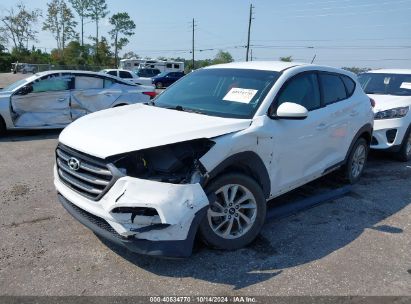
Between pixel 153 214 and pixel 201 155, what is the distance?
630mm

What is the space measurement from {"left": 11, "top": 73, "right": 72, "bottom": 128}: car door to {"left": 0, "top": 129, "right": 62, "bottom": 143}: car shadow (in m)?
0.28

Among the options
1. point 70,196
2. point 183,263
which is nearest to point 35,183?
point 70,196

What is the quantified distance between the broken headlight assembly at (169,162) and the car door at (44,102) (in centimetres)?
685

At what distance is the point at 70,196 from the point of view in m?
3.59

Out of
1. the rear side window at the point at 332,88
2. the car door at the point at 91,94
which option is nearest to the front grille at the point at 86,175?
the rear side window at the point at 332,88

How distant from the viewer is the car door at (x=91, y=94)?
386 inches

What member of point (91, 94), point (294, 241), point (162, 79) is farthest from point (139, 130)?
point (162, 79)

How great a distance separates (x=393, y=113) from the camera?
719 cm

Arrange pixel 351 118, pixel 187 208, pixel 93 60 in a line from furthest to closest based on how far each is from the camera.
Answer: pixel 93 60
pixel 351 118
pixel 187 208

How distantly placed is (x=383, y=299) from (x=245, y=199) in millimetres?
1401

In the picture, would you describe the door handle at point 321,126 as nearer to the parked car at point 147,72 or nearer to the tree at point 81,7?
the parked car at point 147,72

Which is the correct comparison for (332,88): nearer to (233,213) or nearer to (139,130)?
(233,213)

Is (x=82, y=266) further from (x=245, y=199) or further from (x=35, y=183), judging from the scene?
(x=35, y=183)

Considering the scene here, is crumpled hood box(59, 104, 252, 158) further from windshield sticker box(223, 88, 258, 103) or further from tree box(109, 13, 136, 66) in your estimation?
tree box(109, 13, 136, 66)
